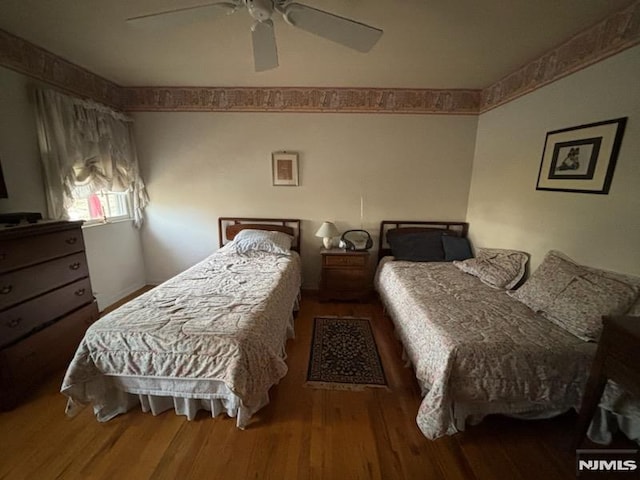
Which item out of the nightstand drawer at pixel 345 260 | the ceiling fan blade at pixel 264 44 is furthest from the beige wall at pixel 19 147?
the nightstand drawer at pixel 345 260

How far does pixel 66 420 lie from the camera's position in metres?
1.64

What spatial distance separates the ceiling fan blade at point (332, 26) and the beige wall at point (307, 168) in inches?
67.3

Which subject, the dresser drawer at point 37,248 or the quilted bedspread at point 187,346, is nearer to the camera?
the quilted bedspread at point 187,346

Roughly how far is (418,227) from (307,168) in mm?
1619

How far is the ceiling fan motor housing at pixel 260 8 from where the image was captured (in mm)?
1301

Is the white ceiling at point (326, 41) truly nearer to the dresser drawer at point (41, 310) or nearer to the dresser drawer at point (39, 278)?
the dresser drawer at point (39, 278)

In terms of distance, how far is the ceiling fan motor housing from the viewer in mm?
1301

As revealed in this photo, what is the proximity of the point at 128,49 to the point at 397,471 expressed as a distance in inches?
140

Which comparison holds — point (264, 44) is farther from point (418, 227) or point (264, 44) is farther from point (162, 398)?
point (418, 227)

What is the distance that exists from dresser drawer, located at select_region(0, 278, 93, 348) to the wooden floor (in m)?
0.49

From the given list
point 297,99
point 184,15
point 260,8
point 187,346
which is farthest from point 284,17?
point 187,346

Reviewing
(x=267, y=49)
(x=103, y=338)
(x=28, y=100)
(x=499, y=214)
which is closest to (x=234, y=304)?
(x=103, y=338)

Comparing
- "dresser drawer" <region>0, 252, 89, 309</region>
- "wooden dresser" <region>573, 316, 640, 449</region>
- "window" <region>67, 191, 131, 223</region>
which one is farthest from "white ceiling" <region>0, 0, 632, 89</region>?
"wooden dresser" <region>573, 316, 640, 449</region>

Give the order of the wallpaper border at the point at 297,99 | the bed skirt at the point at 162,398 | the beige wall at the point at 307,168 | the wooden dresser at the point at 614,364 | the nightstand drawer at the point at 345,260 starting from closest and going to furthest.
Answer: the wooden dresser at the point at 614,364 < the bed skirt at the point at 162,398 < the wallpaper border at the point at 297,99 < the nightstand drawer at the point at 345,260 < the beige wall at the point at 307,168
